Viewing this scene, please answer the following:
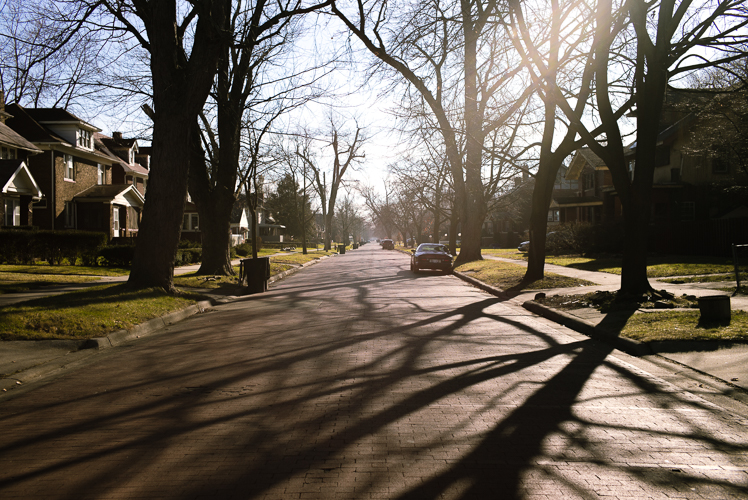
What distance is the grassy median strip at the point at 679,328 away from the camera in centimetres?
859

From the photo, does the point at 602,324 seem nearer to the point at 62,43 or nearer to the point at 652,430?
the point at 652,430

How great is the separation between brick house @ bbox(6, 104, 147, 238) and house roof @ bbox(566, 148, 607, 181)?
34.5 m

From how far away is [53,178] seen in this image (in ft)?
117

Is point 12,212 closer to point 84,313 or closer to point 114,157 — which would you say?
point 114,157

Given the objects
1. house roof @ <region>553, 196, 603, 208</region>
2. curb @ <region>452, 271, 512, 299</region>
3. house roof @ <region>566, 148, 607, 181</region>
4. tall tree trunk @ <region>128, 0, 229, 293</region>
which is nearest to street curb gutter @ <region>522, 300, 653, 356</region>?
curb @ <region>452, 271, 512, 299</region>

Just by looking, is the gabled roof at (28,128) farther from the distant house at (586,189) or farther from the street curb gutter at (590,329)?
the distant house at (586,189)

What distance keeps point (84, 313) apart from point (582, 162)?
1855 inches

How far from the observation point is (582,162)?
166 ft

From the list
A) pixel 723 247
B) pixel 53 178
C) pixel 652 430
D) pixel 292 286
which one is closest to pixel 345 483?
pixel 652 430

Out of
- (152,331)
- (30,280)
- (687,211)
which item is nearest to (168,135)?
(152,331)

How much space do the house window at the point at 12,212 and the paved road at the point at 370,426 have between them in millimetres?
27205

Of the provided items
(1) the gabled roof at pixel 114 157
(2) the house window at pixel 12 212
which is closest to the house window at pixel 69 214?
(1) the gabled roof at pixel 114 157

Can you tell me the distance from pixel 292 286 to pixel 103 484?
17.1 meters

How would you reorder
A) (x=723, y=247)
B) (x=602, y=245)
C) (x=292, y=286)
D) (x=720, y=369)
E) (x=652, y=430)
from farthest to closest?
1. (x=602, y=245)
2. (x=723, y=247)
3. (x=292, y=286)
4. (x=720, y=369)
5. (x=652, y=430)
